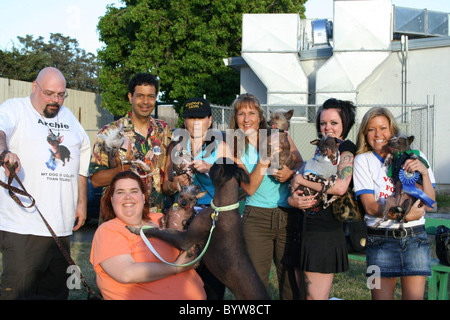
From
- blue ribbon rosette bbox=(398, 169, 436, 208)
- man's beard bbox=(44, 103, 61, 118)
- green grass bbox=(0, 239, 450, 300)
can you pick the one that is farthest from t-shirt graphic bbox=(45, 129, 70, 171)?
blue ribbon rosette bbox=(398, 169, 436, 208)

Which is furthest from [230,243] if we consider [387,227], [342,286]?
[342,286]

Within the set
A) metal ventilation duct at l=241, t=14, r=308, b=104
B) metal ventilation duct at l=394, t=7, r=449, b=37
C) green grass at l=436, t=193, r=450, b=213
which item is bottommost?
green grass at l=436, t=193, r=450, b=213

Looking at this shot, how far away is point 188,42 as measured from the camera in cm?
1794

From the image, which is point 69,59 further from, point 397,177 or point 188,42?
point 397,177

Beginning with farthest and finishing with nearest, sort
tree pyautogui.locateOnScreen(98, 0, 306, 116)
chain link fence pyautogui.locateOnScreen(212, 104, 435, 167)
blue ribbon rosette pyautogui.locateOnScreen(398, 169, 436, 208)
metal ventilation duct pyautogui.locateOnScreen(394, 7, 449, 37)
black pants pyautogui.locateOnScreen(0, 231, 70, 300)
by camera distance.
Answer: tree pyautogui.locateOnScreen(98, 0, 306, 116), metal ventilation duct pyautogui.locateOnScreen(394, 7, 449, 37), chain link fence pyautogui.locateOnScreen(212, 104, 435, 167), black pants pyautogui.locateOnScreen(0, 231, 70, 300), blue ribbon rosette pyautogui.locateOnScreen(398, 169, 436, 208)

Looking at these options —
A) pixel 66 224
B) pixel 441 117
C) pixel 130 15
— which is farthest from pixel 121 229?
pixel 130 15

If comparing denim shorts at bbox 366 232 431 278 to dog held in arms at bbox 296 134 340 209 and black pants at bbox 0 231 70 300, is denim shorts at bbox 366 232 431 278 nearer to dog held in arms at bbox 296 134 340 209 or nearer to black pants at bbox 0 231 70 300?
dog held in arms at bbox 296 134 340 209

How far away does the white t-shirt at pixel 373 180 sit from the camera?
3027mm

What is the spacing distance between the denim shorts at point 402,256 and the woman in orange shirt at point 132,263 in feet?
4.23

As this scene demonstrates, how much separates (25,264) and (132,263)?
1157mm

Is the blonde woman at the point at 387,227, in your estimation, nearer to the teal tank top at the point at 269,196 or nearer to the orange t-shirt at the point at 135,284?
the teal tank top at the point at 269,196

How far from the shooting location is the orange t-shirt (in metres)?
2.66

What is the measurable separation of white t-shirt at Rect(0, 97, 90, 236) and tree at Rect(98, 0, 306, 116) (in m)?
14.2
